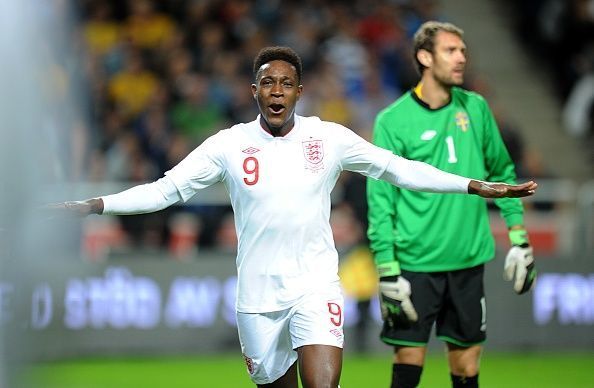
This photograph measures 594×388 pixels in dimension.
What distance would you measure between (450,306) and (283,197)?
1859 millimetres

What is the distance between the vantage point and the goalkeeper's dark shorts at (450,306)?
296 inches

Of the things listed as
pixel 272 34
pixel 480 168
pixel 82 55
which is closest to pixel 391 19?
pixel 272 34

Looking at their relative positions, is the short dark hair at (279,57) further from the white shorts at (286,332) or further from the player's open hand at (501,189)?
the white shorts at (286,332)

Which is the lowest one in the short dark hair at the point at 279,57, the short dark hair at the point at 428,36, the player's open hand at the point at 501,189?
the player's open hand at the point at 501,189

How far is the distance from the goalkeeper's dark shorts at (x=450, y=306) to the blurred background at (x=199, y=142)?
373 centimetres

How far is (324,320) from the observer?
244 inches

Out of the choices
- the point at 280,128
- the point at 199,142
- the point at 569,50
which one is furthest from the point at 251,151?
the point at 569,50

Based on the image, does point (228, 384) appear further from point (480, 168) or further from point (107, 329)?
point (480, 168)

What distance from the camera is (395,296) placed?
24.1ft

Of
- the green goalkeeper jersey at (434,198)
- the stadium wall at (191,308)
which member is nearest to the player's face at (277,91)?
the green goalkeeper jersey at (434,198)

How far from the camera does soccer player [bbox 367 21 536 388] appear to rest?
294 inches

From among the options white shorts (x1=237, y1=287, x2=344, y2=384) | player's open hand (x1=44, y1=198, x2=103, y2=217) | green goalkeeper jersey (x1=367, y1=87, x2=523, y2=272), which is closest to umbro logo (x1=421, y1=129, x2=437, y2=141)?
green goalkeeper jersey (x1=367, y1=87, x2=523, y2=272)

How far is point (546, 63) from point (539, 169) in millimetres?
4408

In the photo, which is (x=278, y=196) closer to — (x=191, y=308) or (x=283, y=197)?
(x=283, y=197)
